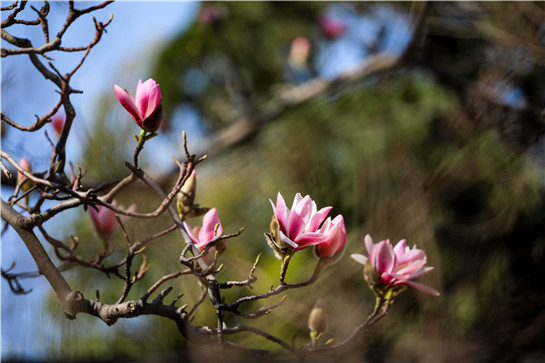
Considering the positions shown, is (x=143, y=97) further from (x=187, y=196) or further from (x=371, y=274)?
(x=371, y=274)

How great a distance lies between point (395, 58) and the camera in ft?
4.41

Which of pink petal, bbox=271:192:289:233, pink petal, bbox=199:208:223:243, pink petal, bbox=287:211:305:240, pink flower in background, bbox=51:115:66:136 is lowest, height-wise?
pink petal, bbox=287:211:305:240

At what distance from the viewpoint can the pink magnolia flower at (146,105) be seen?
0.29 meters

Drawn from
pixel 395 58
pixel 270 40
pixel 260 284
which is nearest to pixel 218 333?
pixel 260 284

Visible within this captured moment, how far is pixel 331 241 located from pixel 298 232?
0.03 m

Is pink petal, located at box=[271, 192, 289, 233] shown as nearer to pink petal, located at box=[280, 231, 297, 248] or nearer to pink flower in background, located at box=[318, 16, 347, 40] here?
pink petal, located at box=[280, 231, 297, 248]

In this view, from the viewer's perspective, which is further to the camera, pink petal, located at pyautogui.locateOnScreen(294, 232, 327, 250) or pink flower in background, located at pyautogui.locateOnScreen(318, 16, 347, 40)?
pink flower in background, located at pyautogui.locateOnScreen(318, 16, 347, 40)

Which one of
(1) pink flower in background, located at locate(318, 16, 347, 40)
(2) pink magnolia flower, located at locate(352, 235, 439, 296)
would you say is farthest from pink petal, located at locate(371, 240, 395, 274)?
(1) pink flower in background, located at locate(318, 16, 347, 40)

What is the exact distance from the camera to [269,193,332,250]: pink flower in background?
0.29m

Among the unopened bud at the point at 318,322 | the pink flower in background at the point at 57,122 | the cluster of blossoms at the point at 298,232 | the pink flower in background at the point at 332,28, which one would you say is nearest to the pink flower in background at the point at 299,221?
the cluster of blossoms at the point at 298,232

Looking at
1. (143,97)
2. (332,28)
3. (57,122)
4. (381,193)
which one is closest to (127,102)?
(143,97)

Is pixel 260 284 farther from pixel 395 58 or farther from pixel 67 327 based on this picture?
pixel 395 58

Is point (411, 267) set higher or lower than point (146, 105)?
lower

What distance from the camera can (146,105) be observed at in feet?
0.96
